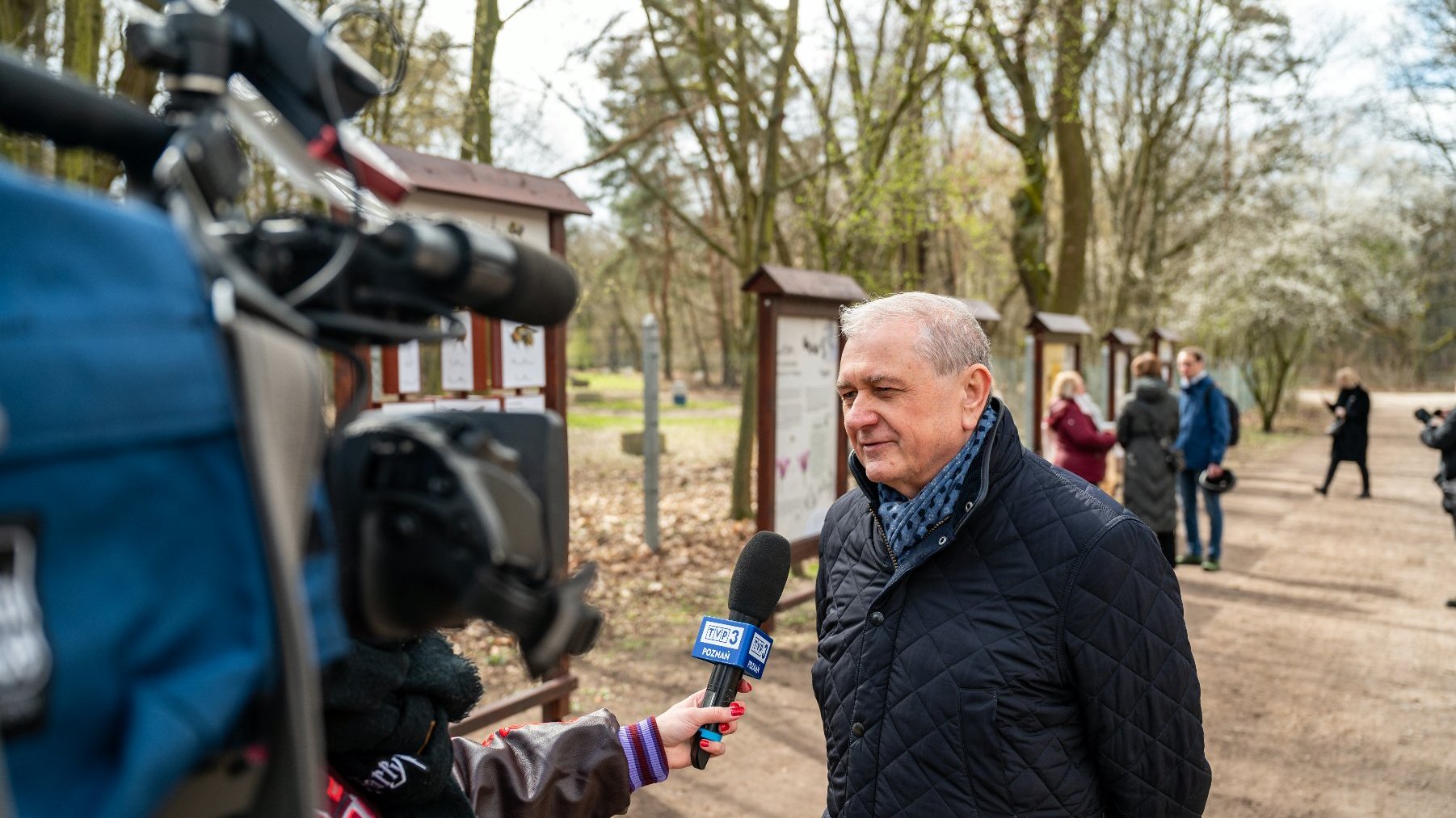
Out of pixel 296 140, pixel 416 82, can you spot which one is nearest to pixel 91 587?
pixel 296 140

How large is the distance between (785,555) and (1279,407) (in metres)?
35.9

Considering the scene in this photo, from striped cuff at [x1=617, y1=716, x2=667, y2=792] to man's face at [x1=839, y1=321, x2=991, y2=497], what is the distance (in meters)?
0.85

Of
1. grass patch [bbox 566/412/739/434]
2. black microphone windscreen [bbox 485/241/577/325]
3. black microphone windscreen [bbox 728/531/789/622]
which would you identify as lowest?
grass patch [bbox 566/412/739/434]

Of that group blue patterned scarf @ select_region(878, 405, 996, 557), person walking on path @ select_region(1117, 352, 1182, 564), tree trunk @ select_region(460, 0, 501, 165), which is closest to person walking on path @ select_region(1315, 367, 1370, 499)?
person walking on path @ select_region(1117, 352, 1182, 564)

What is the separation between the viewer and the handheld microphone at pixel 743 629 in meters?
2.29

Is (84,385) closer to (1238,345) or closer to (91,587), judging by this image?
(91,587)

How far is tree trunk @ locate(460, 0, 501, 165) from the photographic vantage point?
797 cm

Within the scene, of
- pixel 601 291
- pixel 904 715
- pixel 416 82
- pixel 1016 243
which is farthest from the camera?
pixel 1016 243

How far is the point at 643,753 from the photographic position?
7.25 feet

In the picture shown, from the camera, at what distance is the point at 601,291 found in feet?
51.6

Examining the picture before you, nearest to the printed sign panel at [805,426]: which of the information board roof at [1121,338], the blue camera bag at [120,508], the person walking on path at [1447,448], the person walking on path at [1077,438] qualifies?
the person walking on path at [1077,438]

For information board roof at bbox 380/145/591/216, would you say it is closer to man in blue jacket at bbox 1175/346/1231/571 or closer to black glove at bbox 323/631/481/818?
black glove at bbox 323/631/481/818

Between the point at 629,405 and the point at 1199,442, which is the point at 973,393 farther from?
the point at 629,405

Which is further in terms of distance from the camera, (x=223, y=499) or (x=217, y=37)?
(x=217, y=37)
